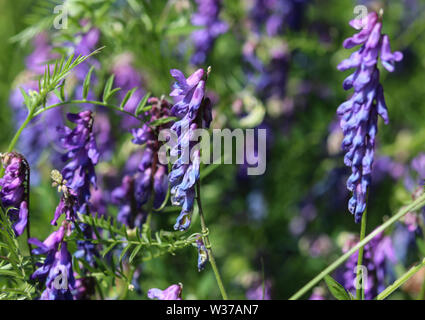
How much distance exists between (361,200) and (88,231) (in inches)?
33.2

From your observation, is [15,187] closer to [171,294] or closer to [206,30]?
[171,294]

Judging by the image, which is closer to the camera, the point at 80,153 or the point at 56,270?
the point at 56,270

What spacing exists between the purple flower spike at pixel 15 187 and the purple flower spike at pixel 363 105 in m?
0.93

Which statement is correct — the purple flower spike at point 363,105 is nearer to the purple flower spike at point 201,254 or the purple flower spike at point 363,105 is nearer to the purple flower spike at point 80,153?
the purple flower spike at point 201,254

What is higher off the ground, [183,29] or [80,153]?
[183,29]

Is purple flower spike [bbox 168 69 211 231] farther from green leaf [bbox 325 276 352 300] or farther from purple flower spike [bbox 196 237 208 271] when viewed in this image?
green leaf [bbox 325 276 352 300]

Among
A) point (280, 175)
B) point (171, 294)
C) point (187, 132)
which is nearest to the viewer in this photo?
point (187, 132)

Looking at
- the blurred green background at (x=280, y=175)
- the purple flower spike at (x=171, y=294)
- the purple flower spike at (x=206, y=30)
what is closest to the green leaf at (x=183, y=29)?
the blurred green background at (x=280, y=175)

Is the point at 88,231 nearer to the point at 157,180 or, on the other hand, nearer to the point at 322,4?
the point at 157,180

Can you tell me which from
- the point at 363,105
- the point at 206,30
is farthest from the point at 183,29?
the point at 363,105

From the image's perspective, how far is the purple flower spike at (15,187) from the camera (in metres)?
1.53

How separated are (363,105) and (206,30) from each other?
1.49 m

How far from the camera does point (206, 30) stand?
9.52ft
